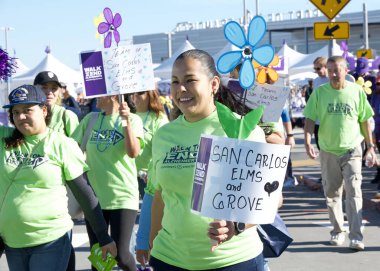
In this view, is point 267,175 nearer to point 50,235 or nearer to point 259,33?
point 259,33

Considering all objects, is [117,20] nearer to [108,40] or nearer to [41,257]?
[108,40]

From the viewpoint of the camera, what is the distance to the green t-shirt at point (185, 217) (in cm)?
367

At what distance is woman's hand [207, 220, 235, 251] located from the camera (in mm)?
3342

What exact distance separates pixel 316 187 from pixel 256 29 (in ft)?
32.2

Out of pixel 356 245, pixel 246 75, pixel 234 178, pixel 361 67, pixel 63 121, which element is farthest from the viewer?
pixel 361 67

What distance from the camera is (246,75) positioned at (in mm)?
3646

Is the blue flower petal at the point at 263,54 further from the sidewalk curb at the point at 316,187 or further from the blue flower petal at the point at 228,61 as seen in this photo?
the sidewalk curb at the point at 316,187

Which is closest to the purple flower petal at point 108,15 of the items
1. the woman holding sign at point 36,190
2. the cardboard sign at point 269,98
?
the cardboard sign at point 269,98

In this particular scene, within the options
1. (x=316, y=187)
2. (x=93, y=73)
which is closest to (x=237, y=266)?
(x=93, y=73)

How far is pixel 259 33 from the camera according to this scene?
3758mm

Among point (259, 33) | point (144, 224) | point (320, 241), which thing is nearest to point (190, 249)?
point (259, 33)

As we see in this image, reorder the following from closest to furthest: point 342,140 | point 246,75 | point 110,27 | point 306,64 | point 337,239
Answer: point 246,75
point 110,27
point 342,140
point 337,239
point 306,64

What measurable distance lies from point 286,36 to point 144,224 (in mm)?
72052

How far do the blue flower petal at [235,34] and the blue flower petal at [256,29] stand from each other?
0.06 m
